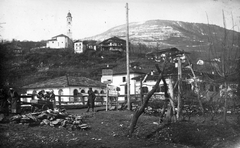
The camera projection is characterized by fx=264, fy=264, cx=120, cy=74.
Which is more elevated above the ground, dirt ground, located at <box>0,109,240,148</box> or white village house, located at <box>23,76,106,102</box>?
white village house, located at <box>23,76,106,102</box>

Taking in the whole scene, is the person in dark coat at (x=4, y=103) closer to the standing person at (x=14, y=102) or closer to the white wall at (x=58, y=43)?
the standing person at (x=14, y=102)

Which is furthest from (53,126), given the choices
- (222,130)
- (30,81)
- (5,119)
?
(30,81)

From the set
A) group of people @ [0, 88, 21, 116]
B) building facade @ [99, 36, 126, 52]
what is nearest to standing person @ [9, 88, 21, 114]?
group of people @ [0, 88, 21, 116]

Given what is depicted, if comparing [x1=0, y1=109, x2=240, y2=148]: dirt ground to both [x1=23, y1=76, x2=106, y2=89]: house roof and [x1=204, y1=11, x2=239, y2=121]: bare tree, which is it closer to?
[x1=204, y1=11, x2=239, y2=121]: bare tree

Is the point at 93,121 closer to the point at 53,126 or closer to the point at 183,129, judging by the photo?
the point at 53,126

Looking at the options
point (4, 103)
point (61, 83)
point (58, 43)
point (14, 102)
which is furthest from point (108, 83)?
point (58, 43)

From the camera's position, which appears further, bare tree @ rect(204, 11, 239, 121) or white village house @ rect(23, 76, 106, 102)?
white village house @ rect(23, 76, 106, 102)

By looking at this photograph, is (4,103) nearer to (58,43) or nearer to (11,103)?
(11,103)

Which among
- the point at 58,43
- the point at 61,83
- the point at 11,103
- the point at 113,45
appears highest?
the point at 113,45
